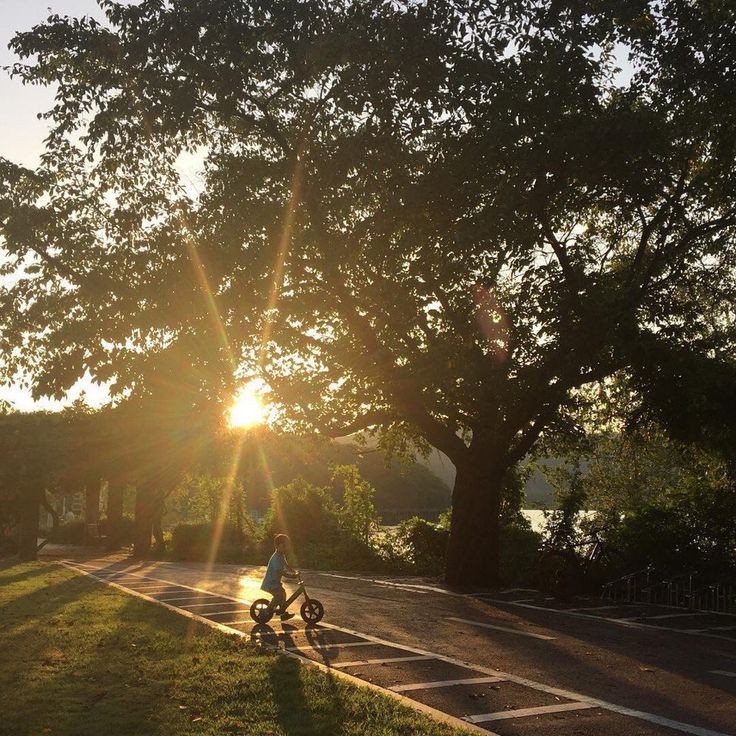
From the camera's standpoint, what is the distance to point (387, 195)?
17.3m

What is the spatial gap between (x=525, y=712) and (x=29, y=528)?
3306 cm

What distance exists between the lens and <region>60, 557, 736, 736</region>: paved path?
8.27 meters

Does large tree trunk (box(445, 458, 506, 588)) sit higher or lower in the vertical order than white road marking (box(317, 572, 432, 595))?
higher

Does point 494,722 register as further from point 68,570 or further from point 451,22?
point 68,570

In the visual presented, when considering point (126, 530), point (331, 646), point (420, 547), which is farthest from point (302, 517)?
point (331, 646)

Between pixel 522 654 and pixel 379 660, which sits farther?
pixel 522 654

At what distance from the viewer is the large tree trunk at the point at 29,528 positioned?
120 ft

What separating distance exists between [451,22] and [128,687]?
1276 cm

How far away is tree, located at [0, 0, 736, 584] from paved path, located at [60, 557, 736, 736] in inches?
186

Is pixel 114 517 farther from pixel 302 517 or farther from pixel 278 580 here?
pixel 278 580

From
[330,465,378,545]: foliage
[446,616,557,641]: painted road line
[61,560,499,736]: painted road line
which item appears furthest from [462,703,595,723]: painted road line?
[330,465,378,545]: foliage

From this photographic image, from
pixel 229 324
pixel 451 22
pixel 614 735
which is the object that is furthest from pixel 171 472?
pixel 614 735

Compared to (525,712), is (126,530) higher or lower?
higher

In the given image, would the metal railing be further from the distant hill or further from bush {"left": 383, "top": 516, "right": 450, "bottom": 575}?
the distant hill
